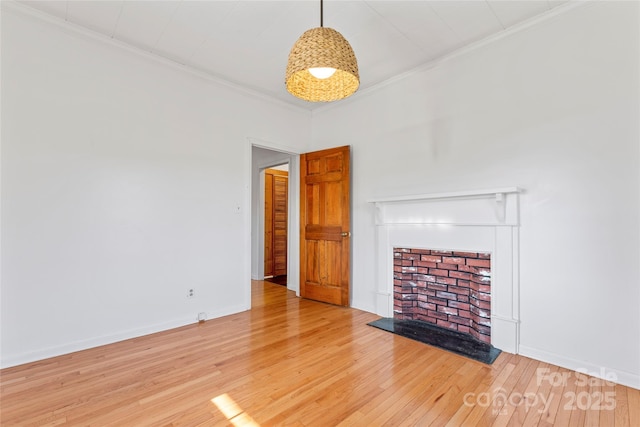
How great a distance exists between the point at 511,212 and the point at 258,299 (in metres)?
3.35

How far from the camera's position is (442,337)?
114 inches

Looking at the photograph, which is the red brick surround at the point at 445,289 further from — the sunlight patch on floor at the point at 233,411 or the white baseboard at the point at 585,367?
the sunlight patch on floor at the point at 233,411

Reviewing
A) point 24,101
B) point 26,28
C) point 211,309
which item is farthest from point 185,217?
point 26,28

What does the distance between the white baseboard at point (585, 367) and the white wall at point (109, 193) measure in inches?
118

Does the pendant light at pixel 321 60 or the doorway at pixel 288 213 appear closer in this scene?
the pendant light at pixel 321 60

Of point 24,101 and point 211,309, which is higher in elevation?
point 24,101

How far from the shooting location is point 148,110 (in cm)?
308

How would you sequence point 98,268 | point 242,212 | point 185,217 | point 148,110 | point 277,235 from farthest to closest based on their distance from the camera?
1. point 277,235
2. point 242,212
3. point 185,217
4. point 148,110
5. point 98,268

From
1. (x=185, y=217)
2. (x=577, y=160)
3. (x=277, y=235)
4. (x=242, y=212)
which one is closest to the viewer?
(x=577, y=160)

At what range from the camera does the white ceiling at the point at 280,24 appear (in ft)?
7.85

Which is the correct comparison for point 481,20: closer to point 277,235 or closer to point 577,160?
point 577,160

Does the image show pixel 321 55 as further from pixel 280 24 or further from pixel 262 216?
pixel 262 216

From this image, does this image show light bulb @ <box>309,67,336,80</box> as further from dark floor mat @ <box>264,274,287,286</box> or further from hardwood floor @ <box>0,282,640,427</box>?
dark floor mat @ <box>264,274,287,286</box>

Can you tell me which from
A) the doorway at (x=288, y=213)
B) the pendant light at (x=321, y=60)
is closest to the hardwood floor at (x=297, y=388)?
the pendant light at (x=321, y=60)
